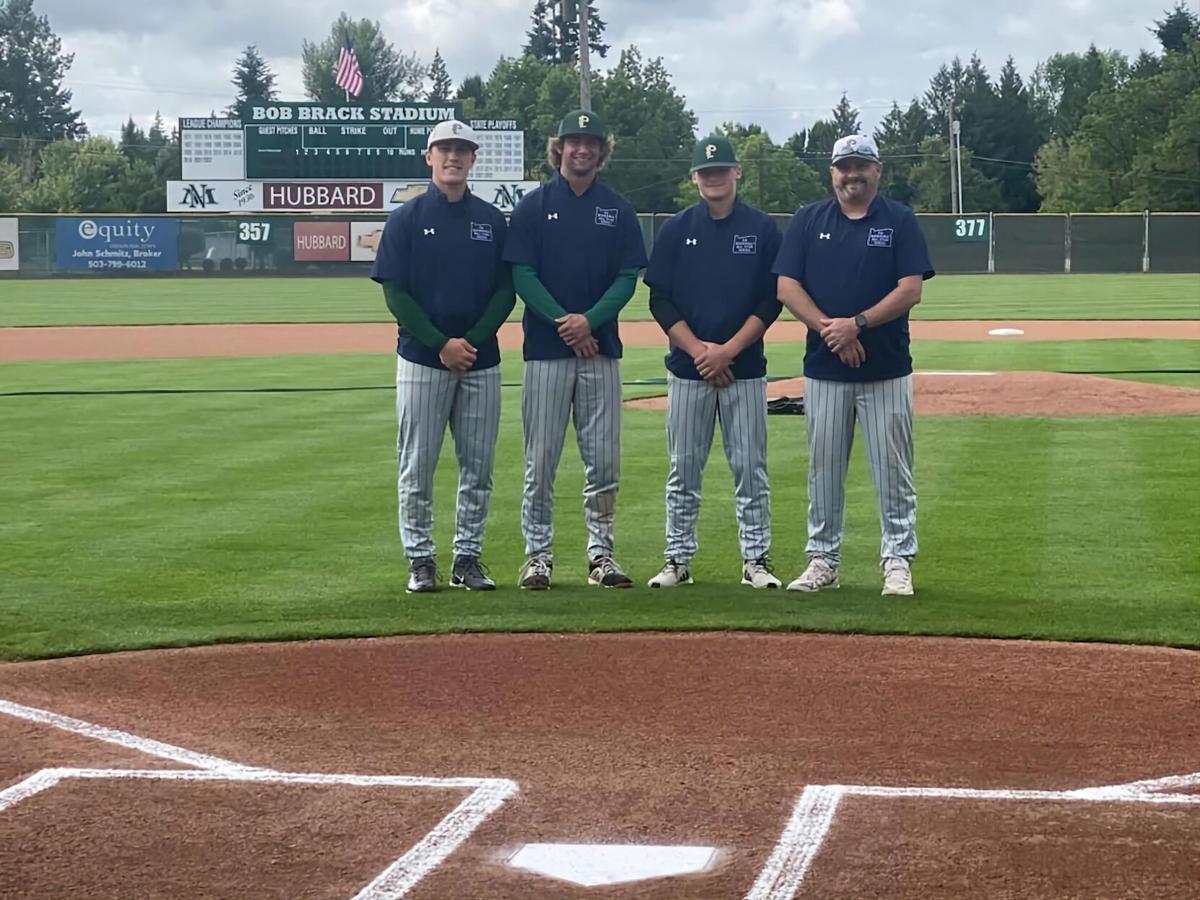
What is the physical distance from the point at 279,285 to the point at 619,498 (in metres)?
38.1

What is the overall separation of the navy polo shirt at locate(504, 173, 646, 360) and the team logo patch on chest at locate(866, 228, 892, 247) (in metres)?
0.98

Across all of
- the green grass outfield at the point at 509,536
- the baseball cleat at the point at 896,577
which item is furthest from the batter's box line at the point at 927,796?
the baseball cleat at the point at 896,577

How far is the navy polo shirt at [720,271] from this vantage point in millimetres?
6988

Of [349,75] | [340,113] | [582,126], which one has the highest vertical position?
[349,75]

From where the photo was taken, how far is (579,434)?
23.7ft

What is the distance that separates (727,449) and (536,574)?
39.8 inches

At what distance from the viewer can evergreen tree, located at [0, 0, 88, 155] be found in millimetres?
116000

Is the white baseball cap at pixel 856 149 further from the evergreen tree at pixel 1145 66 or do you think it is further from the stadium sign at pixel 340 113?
the evergreen tree at pixel 1145 66

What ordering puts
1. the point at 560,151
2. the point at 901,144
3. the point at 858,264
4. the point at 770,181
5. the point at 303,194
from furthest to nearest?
the point at 901,144, the point at 770,181, the point at 303,194, the point at 560,151, the point at 858,264

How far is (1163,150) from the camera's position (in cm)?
6328

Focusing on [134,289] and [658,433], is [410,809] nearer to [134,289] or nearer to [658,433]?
[658,433]

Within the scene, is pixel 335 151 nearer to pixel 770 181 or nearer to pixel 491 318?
pixel 770 181

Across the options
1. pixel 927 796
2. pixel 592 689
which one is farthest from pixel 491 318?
pixel 927 796

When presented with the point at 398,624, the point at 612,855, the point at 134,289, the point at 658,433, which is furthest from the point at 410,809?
the point at 134,289
